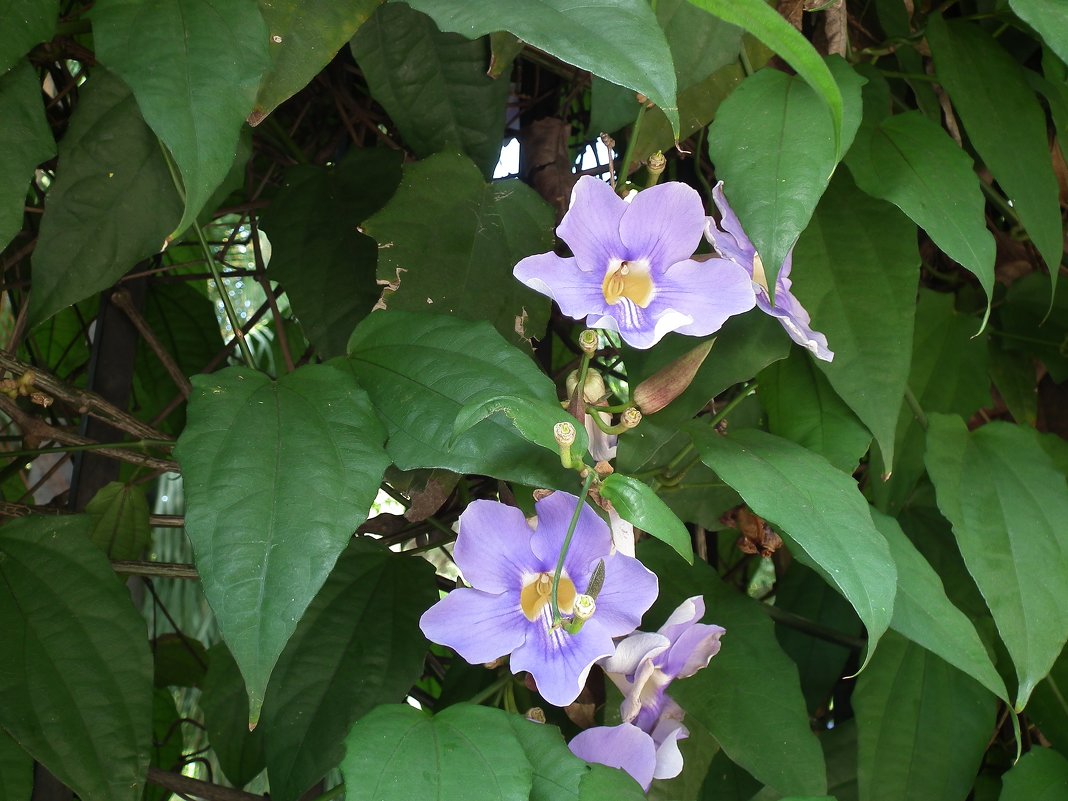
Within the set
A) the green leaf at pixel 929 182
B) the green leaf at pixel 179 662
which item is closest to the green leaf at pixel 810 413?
the green leaf at pixel 929 182

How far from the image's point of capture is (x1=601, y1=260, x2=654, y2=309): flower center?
0.63 meters

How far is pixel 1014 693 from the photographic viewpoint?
860 mm

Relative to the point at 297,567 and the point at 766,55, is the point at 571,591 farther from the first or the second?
the point at 766,55

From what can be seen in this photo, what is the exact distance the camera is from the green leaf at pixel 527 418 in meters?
0.50

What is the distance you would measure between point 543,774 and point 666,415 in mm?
235

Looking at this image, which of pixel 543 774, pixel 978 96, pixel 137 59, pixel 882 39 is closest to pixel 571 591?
pixel 543 774

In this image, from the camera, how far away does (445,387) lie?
61 cm

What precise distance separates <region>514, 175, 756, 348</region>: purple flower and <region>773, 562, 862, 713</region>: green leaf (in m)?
0.42

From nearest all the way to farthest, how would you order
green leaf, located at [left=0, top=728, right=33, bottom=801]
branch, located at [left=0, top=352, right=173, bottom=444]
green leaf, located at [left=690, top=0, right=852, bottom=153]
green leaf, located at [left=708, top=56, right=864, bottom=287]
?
green leaf, located at [left=690, top=0, right=852, bottom=153]
green leaf, located at [left=708, top=56, right=864, bottom=287]
green leaf, located at [left=0, top=728, right=33, bottom=801]
branch, located at [left=0, top=352, right=173, bottom=444]

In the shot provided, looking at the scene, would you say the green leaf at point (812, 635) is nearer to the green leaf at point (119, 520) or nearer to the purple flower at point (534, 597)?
the purple flower at point (534, 597)

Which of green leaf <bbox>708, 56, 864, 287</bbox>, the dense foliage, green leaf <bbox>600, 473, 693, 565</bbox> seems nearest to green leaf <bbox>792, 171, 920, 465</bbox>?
the dense foliage

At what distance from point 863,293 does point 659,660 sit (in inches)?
11.9

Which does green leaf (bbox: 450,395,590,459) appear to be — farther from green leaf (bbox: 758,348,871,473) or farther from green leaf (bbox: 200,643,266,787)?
green leaf (bbox: 200,643,266,787)

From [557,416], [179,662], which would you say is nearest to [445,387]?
[557,416]
